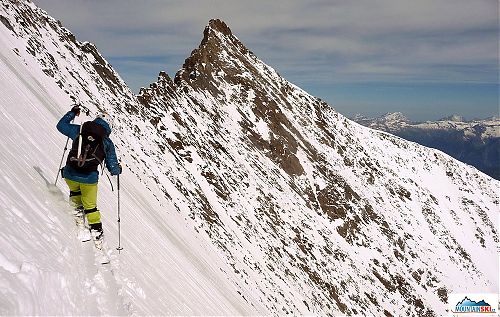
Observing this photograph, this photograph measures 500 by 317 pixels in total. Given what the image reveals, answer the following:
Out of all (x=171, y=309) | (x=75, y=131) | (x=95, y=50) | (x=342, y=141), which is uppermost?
(x=95, y=50)

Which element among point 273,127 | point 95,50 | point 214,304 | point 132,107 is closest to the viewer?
point 214,304

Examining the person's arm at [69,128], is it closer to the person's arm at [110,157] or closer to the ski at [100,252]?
the person's arm at [110,157]

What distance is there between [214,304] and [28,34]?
27.0 m

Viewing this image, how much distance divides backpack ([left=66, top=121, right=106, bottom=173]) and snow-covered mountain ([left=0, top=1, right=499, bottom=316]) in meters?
1.03

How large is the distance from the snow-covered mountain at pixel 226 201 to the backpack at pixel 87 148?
1028 millimetres

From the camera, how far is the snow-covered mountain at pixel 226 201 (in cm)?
664

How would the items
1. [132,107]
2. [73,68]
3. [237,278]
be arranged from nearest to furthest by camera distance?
[237,278] → [73,68] → [132,107]

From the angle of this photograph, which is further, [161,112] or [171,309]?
[161,112]

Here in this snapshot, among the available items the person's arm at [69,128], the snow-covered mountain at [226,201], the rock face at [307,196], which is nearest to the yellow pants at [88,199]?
the snow-covered mountain at [226,201]

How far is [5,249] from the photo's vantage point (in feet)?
15.4

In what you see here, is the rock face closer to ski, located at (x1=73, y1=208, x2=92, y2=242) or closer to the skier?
ski, located at (x1=73, y1=208, x2=92, y2=242)

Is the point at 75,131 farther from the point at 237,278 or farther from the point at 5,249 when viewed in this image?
the point at 237,278

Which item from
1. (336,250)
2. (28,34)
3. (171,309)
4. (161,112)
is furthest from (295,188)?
(171,309)

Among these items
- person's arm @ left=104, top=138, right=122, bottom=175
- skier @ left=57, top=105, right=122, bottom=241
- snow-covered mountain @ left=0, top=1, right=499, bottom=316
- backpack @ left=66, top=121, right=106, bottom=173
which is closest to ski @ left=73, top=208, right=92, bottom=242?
skier @ left=57, top=105, right=122, bottom=241
